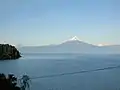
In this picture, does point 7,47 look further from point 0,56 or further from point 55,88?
point 55,88

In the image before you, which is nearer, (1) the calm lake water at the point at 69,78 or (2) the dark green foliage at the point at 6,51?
(1) the calm lake water at the point at 69,78

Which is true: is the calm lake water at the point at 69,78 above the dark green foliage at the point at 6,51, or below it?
below

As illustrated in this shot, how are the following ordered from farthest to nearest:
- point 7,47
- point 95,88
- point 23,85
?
point 7,47 → point 95,88 → point 23,85

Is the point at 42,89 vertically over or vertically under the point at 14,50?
under

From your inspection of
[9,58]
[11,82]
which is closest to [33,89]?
[11,82]

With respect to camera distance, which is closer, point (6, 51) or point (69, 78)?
point (69, 78)

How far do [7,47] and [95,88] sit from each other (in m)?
83.4

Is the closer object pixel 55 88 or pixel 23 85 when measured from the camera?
pixel 23 85

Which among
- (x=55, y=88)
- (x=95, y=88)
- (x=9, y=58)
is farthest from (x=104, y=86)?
(x=9, y=58)

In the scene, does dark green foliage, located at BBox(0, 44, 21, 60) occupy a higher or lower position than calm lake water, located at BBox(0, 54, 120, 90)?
higher

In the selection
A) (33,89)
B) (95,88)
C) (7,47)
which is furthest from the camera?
(7,47)

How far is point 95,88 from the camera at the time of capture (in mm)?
39562

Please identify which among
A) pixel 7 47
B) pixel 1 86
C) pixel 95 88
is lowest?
pixel 95 88

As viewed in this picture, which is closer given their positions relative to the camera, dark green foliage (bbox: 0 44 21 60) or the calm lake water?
the calm lake water
